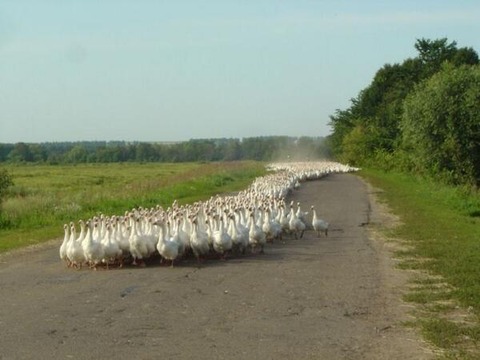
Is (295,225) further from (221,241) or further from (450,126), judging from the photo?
(450,126)

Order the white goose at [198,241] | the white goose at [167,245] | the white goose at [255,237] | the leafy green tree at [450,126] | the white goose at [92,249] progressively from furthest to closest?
the leafy green tree at [450,126]
the white goose at [255,237]
the white goose at [198,241]
the white goose at [167,245]
the white goose at [92,249]

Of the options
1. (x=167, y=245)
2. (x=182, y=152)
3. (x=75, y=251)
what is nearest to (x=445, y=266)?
(x=167, y=245)

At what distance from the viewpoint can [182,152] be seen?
566 feet

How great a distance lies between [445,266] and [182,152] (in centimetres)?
15809

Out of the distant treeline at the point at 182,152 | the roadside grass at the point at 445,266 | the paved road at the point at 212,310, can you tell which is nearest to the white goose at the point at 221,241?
the paved road at the point at 212,310

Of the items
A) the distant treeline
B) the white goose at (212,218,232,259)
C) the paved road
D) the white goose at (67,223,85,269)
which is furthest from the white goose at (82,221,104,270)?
the distant treeline

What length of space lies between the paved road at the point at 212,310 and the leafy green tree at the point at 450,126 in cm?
2456

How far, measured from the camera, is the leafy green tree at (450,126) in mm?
40438

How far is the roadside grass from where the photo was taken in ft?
32.0

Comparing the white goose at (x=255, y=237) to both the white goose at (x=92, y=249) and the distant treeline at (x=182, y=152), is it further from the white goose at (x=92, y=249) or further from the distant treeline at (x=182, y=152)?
the distant treeline at (x=182, y=152)

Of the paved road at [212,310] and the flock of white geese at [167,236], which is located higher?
the flock of white geese at [167,236]

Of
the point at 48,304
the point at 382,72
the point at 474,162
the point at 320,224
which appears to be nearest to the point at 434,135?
the point at 474,162

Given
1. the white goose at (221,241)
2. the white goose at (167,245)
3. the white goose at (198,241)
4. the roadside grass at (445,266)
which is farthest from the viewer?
the white goose at (221,241)

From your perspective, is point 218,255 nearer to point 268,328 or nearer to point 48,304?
point 48,304
